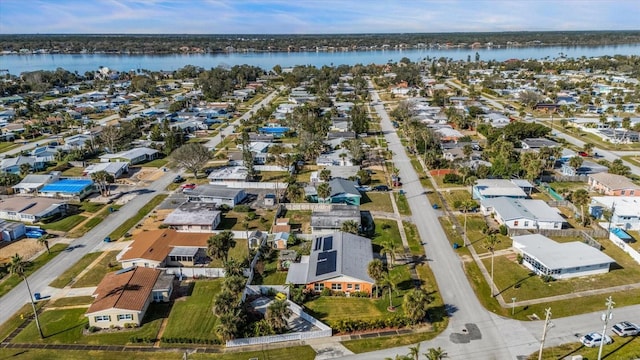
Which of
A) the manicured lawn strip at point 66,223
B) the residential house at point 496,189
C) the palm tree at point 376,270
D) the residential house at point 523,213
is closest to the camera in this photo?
the palm tree at point 376,270

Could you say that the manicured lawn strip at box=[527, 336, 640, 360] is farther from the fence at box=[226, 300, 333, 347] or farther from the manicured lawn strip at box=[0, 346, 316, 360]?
the manicured lawn strip at box=[0, 346, 316, 360]

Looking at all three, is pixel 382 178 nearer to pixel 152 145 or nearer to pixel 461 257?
pixel 461 257

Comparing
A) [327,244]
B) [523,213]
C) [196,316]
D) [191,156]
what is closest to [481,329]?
[327,244]

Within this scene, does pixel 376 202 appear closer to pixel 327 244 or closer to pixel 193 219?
pixel 327 244

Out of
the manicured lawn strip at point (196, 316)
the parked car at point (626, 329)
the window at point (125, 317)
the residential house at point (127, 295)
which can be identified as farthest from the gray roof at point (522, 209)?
the window at point (125, 317)

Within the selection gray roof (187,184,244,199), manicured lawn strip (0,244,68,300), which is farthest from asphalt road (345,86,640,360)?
manicured lawn strip (0,244,68,300)

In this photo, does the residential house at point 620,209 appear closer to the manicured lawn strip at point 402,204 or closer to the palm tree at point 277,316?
the manicured lawn strip at point 402,204

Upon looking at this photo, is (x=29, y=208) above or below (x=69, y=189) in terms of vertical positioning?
below
